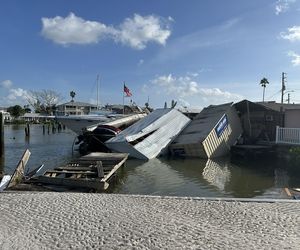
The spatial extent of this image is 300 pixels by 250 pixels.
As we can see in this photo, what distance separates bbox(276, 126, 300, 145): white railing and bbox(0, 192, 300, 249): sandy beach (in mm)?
13954

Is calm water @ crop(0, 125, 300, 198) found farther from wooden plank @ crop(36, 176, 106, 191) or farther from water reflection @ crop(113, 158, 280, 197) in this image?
wooden plank @ crop(36, 176, 106, 191)

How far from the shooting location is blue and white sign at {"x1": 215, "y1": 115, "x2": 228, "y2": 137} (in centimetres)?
2438

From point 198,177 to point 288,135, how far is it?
28.9 feet

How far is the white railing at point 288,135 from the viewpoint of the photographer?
2180 centimetres

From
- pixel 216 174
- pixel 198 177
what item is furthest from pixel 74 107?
pixel 198 177

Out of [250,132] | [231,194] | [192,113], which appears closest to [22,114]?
[192,113]

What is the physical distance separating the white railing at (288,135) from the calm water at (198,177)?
1876 mm

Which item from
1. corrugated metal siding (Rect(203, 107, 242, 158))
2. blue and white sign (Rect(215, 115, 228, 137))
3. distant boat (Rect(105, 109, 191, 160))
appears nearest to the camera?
distant boat (Rect(105, 109, 191, 160))

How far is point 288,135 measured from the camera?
883 inches

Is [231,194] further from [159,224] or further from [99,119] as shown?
[99,119]

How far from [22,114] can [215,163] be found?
101m

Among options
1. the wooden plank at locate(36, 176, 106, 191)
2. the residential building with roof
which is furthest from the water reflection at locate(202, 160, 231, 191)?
Answer: the residential building with roof

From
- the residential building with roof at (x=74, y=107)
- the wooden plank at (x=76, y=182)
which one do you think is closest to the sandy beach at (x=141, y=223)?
the wooden plank at (x=76, y=182)

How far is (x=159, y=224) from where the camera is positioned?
6.91 m
